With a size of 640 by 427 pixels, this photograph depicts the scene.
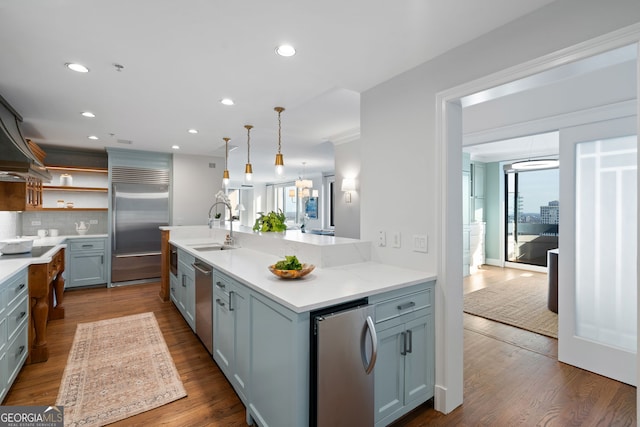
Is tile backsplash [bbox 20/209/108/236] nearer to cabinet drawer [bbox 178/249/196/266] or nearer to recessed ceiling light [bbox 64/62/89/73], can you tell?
→ cabinet drawer [bbox 178/249/196/266]

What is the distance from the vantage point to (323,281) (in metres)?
1.98

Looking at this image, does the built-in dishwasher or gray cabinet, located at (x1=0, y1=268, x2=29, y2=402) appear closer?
gray cabinet, located at (x1=0, y1=268, x2=29, y2=402)

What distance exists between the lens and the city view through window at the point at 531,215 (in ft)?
21.9

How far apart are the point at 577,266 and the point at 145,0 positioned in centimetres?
369

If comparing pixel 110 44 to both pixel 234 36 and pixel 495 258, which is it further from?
pixel 495 258

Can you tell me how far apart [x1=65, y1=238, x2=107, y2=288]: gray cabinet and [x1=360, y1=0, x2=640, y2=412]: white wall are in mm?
4993

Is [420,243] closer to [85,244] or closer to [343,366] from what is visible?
[343,366]

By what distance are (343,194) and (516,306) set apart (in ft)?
10.0

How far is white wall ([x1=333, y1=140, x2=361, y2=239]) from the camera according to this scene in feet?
16.3

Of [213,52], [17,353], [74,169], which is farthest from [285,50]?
[74,169]

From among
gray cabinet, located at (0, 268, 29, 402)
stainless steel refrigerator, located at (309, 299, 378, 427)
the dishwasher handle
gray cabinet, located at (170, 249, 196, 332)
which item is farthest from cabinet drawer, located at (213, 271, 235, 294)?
Answer: gray cabinet, located at (0, 268, 29, 402)

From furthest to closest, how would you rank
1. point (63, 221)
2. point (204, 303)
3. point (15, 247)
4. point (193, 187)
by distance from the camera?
point (193, 187) → point (63, 221) → point (15, 247) → point (204, 303)

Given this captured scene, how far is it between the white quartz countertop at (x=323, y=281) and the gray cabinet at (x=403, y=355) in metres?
0.12

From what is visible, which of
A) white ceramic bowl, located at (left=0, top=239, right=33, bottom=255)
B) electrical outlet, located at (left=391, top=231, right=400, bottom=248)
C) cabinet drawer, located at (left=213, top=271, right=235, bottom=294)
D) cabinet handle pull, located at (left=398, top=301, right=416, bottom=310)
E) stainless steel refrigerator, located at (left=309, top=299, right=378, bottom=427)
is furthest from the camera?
white ceramic bowl, located at (left=0, top=239, right=33, bottom=255)
